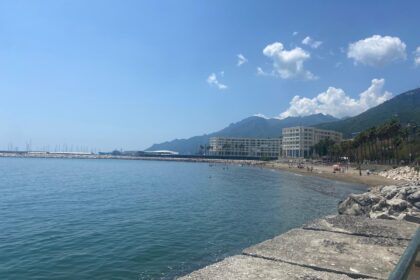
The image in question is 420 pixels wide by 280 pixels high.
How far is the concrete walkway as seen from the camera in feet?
39.8

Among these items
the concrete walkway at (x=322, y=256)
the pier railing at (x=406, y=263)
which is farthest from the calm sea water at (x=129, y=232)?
the pier railing at (x=406, y=263)

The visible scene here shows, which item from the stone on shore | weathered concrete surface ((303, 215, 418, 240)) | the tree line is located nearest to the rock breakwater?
the tree line

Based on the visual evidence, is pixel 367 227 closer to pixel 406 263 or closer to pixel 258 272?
pixel 258 272

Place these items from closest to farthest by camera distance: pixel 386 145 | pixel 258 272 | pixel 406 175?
1. pixel 258 272
2. pixel 406 175
3. pixel 386 145

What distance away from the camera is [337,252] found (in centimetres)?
1493

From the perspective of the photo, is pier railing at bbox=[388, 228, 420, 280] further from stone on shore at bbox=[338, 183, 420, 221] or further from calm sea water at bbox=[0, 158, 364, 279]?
stone on shore at bbox=[338, 183, 420, 221]

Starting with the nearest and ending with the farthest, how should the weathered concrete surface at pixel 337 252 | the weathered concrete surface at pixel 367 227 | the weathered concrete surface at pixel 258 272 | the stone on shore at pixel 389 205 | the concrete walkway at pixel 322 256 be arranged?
the weathered concrete surface at pixel 258 272, the concrete walkway at pixel 322 256, the weathered concrete surface at pixel 337 252, the weathered concrete surface at pixel 367 227, the stone on shore at pixel 389 205

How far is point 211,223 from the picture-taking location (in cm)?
2633

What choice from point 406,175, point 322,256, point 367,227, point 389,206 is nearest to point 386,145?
point 406,175

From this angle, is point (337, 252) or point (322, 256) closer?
point (322, 256)

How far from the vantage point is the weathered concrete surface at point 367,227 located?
18.7m

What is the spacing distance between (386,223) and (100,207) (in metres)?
23.8

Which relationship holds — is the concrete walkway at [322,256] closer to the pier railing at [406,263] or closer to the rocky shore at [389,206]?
the rocky shore at [389,206]

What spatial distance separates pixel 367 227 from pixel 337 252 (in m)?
6.28
